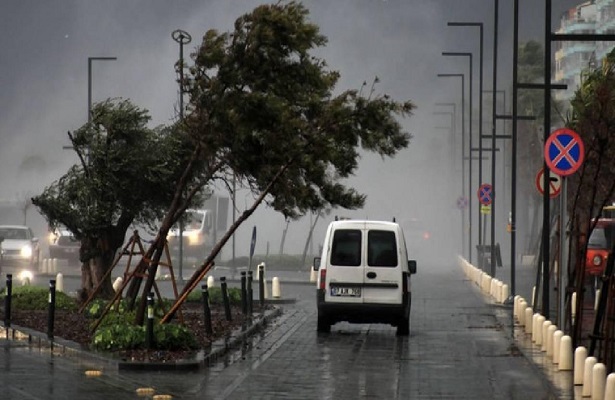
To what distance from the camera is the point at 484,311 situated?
4188 cm

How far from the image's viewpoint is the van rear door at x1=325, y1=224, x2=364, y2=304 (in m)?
32.4

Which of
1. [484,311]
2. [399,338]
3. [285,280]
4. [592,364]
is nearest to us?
[592,364]

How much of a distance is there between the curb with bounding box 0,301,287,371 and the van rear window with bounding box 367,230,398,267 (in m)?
2.48

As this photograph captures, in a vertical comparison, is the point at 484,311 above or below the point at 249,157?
below

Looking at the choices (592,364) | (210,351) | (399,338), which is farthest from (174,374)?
(399,338)

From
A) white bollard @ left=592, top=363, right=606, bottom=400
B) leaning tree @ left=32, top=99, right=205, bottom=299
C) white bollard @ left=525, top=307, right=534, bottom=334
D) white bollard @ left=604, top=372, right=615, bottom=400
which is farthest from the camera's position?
leaning tree @ left=32, top=99, right=205, bottom=299

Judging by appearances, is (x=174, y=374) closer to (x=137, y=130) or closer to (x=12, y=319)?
(x=12, y=319)

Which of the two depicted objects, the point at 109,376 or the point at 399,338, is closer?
Answer: the point at 109,376

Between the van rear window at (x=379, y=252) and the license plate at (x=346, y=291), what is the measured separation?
1.85ft

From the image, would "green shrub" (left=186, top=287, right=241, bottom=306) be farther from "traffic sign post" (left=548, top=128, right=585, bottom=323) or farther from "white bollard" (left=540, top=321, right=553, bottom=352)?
"traffic sign post" (left=548, top=128, right=585, bottom=323)

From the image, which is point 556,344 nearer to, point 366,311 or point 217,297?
point 366,311

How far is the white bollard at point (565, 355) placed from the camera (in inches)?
967

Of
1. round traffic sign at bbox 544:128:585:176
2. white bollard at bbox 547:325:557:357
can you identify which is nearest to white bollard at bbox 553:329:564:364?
white bollard at bbox 547:325:557:357

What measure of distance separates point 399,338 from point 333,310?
133 cm
